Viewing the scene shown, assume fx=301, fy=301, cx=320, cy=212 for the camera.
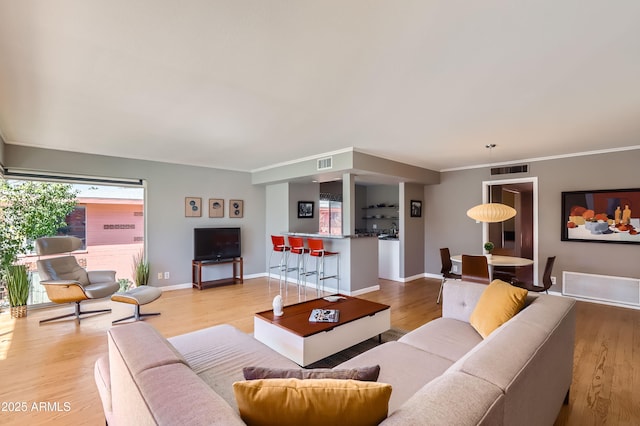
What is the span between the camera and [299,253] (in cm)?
534

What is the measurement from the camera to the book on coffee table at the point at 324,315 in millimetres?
2711

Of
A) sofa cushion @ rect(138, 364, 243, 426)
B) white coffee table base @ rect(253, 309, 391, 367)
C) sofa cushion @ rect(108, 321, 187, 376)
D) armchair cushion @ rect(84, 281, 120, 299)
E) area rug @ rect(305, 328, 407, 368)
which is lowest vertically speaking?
area rug @ rect(305, 328, 407, 368)

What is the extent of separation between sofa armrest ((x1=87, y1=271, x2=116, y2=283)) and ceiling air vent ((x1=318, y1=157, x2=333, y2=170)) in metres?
3.58

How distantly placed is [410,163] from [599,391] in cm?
421

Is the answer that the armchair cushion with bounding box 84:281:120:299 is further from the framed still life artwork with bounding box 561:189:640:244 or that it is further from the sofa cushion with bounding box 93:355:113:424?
the framed still life artwork with bounding box 561:189:640:244

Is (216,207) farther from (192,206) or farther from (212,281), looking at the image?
(212,281)

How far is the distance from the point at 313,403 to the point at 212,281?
5.57m

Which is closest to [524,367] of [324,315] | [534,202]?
[324,315]

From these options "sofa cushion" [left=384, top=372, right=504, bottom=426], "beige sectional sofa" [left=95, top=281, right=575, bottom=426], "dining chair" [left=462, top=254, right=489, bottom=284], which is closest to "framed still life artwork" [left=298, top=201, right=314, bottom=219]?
"dining chair" [left=462, top=254, right=489, bottom=284]

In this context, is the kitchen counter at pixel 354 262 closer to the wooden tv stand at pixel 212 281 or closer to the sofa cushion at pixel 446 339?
the wooden tv stand at pixel 212 281

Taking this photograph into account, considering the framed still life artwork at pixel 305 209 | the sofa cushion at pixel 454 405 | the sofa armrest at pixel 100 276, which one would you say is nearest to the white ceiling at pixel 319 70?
the sofa cushion at pixel 454 405

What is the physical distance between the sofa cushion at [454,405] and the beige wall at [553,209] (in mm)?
5359

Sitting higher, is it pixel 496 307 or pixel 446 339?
pixel 496 307

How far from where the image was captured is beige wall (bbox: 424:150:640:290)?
461 centimetres
